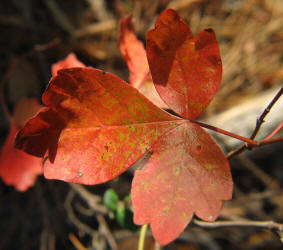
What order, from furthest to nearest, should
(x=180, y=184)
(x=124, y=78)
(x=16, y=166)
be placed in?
(x=124, y=78), (x=16, y=166), (x=180, y=184)

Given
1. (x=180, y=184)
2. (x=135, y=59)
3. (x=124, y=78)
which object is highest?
(x=135, y=59)

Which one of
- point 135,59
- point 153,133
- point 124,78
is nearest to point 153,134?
point 153,133

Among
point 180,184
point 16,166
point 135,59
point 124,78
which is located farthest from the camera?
point 124,78

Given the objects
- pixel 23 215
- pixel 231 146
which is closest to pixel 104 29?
pixel 231 146

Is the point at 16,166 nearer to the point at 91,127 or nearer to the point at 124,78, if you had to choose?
the point at 91,127

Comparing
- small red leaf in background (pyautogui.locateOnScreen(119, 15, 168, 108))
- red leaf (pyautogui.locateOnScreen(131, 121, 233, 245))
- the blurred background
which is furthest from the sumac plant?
the blurred background

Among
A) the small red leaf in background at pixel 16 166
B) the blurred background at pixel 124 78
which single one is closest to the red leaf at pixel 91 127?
the small red leaf in background at pixel 16 166
